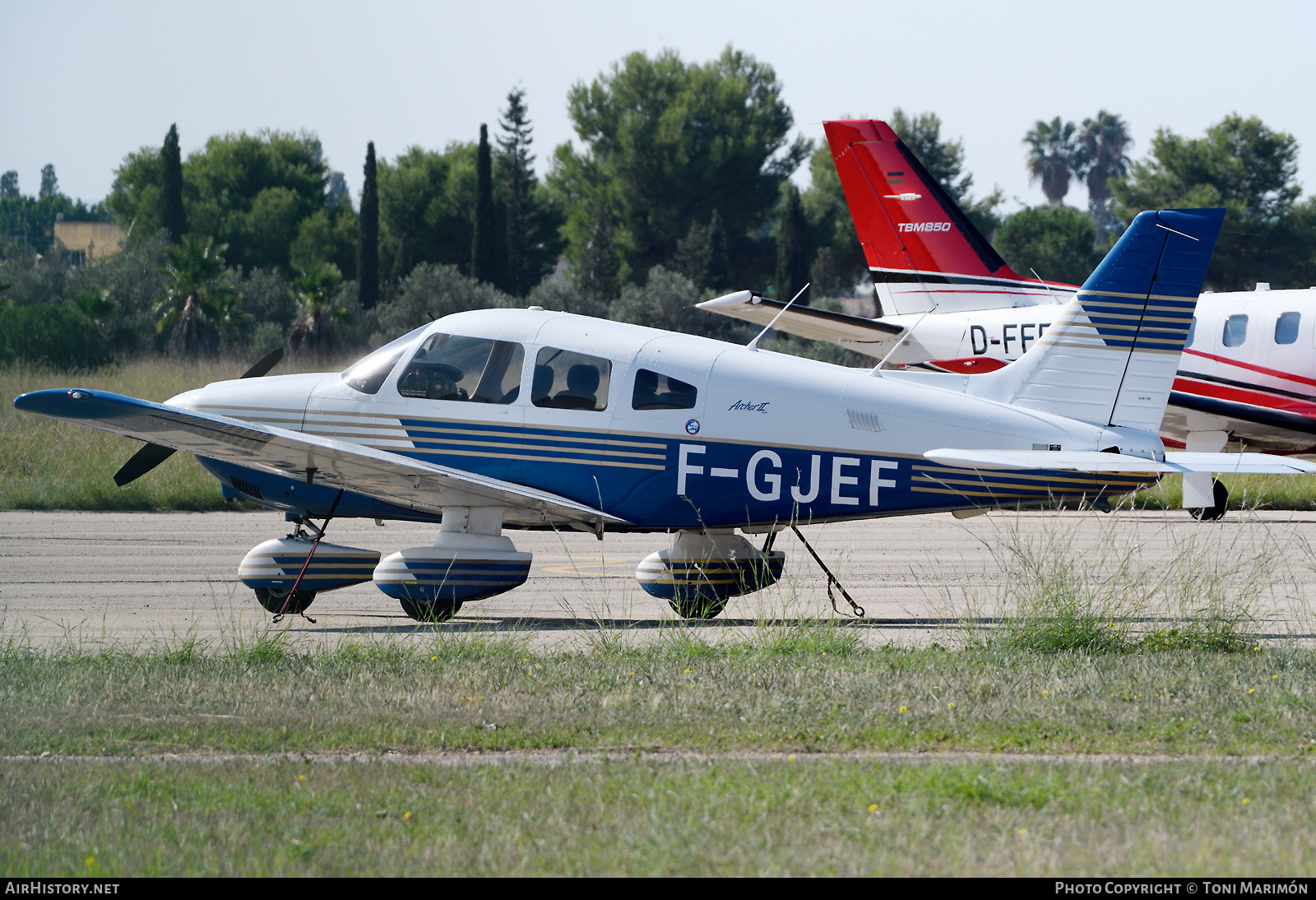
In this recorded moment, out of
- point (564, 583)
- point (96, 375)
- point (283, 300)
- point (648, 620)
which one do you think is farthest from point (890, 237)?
point (283, 300)

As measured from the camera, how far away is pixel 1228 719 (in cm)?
625

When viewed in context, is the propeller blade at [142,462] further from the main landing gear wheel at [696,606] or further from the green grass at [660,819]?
the green grass at [660,819]

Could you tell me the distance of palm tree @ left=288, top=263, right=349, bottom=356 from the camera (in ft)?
163

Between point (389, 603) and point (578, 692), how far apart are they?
5.10 meters

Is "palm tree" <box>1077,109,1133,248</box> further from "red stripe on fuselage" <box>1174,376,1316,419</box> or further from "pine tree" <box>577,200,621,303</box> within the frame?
"red stripe on fuselage" <box>1174,376,1316,419</box>

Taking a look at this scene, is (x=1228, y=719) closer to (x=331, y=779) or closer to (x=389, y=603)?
(x=331, y=779)

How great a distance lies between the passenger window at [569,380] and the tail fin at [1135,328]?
346 cm

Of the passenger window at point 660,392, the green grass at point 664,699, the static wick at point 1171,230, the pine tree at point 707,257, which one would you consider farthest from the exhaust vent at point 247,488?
the pine tree at point 707,257

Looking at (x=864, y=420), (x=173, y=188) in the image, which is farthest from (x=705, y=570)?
(x=173, y=188)

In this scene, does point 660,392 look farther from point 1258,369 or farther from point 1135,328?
point 1258,369

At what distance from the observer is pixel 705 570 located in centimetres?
1047

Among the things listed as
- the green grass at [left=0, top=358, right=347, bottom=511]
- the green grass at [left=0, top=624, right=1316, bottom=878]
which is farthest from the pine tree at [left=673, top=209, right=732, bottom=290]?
the green grass at [left=0, top=624, right=1316, bottom=878]

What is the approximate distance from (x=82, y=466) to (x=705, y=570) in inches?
610
